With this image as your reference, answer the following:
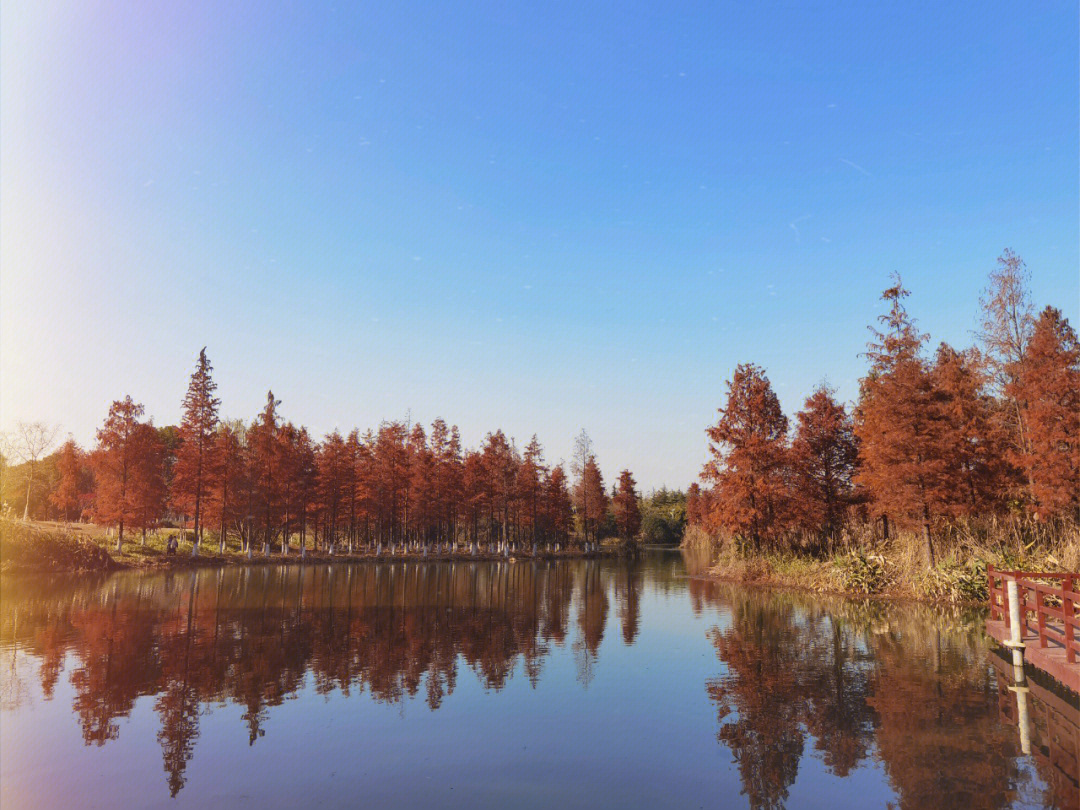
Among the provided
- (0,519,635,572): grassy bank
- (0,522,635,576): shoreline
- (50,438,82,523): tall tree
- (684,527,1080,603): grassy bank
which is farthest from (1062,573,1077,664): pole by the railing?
(50,438,82,523): tall tree

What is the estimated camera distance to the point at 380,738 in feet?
37.5

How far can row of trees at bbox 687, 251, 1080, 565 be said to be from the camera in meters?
31.0

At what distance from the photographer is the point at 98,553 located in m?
43.4

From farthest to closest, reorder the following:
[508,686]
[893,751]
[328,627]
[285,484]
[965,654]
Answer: [285,484]
[328,627]
[965,654]
[508,686]
[893,751]

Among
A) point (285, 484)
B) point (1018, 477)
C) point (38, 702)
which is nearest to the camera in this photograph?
point (38, 702)

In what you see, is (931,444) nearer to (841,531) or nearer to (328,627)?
(841,531)

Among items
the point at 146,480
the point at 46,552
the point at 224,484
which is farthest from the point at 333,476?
the point at 46,552

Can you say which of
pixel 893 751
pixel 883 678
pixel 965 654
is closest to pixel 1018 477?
pixel 965 654

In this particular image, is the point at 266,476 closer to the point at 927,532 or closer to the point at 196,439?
the point at 196,439

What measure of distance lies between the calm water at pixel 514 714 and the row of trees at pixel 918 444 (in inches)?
359

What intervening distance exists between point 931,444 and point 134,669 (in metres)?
31.8

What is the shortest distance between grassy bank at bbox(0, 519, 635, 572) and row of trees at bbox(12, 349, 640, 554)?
1.44 m

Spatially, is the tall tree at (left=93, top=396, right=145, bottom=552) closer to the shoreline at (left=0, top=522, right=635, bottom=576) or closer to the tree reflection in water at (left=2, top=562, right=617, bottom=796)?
the shoreline at (left=0, top=522, right=635, bottom=576)

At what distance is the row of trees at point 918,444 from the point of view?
31031mm
